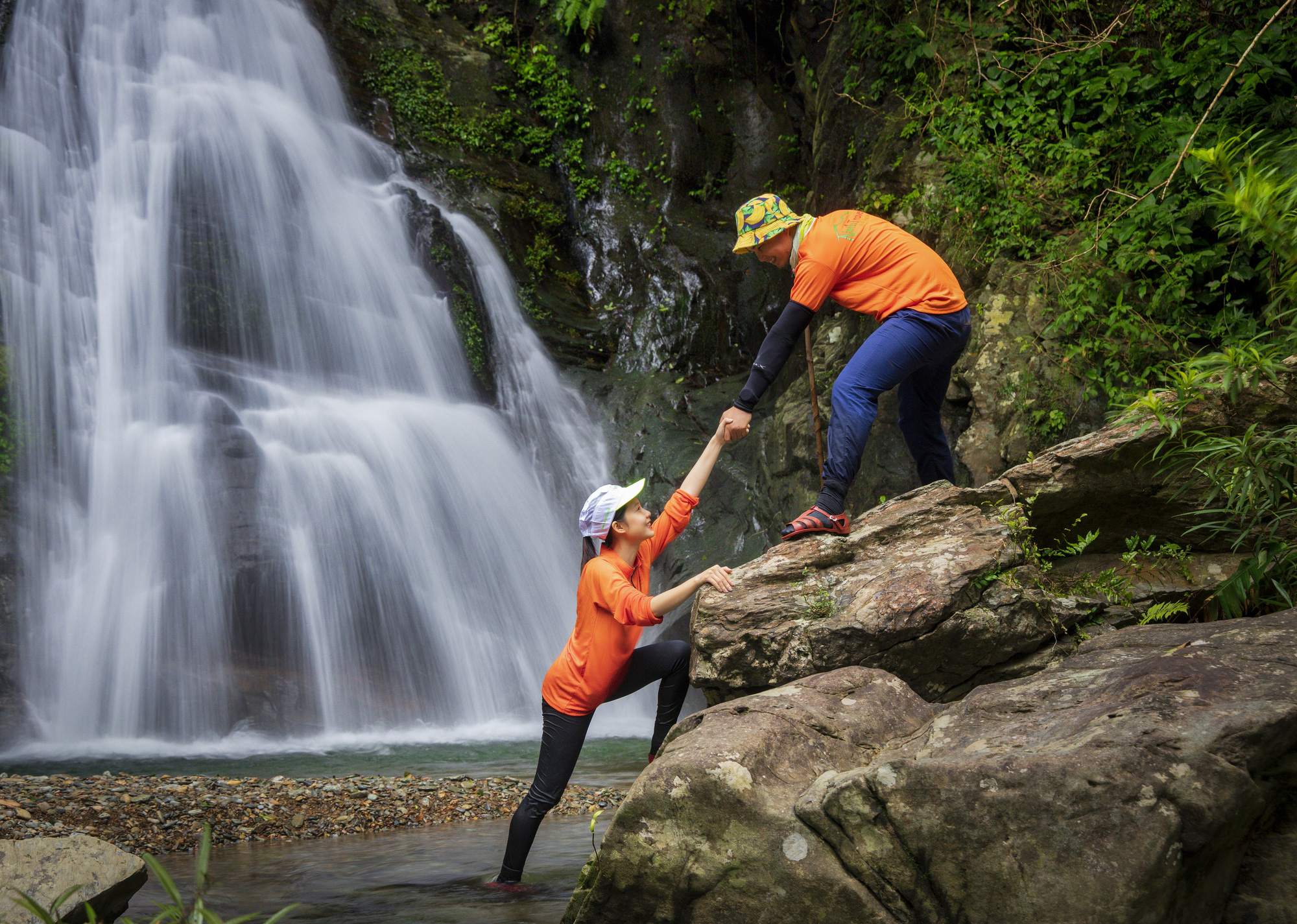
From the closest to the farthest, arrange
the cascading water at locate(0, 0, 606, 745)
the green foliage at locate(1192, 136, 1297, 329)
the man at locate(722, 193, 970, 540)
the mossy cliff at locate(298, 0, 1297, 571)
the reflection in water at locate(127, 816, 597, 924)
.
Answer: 1. the green foliage at locate(1192, 136, 1297, 329)
2. the reflection in water at locate(127, 816, 597, 924)
3. the man at locate(722, 193, 970, 540)
4. the mossy cliff at locate(298, 0, 1297, 571)
5. the cascading water at locate(0, 0, 606, 745)

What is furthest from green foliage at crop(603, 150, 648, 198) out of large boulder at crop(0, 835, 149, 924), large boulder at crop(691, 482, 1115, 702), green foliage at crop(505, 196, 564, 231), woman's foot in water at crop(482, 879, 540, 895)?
large boulder at crop(0, 835, 149, 924)

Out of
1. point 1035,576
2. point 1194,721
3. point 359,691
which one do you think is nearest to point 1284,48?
point 1035,576

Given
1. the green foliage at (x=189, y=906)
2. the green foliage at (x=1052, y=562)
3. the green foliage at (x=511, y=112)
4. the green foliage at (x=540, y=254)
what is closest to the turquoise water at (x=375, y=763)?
the green foliage at (x=1052, y=562)

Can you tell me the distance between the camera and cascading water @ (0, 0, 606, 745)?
304 inches

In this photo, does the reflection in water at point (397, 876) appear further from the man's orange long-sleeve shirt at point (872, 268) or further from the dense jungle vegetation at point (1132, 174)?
the dense jungle vegetation at point (1132, 174)

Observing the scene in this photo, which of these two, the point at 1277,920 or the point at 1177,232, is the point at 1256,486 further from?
the point at 1177,232

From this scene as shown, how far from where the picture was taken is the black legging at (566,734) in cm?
372

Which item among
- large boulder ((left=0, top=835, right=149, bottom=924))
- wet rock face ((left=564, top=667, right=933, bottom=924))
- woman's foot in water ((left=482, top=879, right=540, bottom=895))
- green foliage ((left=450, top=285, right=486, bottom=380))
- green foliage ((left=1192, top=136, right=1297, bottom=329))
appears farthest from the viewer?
green foliage ((left=450, top=285, right=486, bottom=380))

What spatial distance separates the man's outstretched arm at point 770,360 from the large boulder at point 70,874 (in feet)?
9.31

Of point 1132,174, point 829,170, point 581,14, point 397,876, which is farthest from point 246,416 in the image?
point 1132,174

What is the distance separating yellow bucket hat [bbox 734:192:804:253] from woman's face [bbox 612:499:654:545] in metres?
1.34

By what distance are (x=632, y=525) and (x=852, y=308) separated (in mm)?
1490

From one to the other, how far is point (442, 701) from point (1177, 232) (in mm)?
7023

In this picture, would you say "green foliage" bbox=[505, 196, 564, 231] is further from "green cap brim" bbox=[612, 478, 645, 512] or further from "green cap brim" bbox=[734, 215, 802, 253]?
"green cap brim" bbox=[612, 478, 645, 512]
